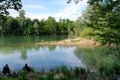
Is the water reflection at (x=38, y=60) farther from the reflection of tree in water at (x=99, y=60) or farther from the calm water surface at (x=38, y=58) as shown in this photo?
the reflection of tree in water at (x=99, y=60)

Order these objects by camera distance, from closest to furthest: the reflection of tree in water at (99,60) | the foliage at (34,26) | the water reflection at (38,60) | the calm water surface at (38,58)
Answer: the reflection of tree in water at (99,60) → the water reflection at (38,60) → the calm water surface at (38,58) → the foliage at (34,26)

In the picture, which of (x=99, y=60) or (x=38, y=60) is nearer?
(x=99, y=60)

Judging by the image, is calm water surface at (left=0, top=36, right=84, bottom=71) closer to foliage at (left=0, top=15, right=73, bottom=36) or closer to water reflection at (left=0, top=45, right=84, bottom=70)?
water reflection at (left=0, top=45, right=84, bottom=70)

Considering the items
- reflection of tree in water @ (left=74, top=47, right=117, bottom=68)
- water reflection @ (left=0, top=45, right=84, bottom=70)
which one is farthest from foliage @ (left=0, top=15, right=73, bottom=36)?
reflection of tree in water @ (left=74, top=47, right=117, bottom=68)

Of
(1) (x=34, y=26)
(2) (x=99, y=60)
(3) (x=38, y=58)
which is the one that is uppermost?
(1) (x=34, y=26)

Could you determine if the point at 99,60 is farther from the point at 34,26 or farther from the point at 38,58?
the point at 34,26

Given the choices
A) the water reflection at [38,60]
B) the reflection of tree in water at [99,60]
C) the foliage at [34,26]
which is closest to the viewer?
the reflection of tree in water at [99,60]

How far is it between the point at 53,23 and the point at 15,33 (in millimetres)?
22449

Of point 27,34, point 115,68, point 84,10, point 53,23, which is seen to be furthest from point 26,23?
point 115,68

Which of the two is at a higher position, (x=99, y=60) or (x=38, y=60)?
(x=99, y=60)

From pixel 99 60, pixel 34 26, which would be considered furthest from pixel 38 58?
pixel 34 26

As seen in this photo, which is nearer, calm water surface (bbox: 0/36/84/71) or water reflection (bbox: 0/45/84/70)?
water reflection (bbox: 0/45/84/70)

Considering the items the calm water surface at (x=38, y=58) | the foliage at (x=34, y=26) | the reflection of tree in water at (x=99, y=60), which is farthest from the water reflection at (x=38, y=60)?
the foliage at (x=34, y=26)

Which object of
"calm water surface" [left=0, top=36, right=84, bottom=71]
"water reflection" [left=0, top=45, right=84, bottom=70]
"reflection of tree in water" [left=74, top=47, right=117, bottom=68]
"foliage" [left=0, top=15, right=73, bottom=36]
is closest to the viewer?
"reflection of tree in water" [left=74, top=47, right=117, bottom=68]
